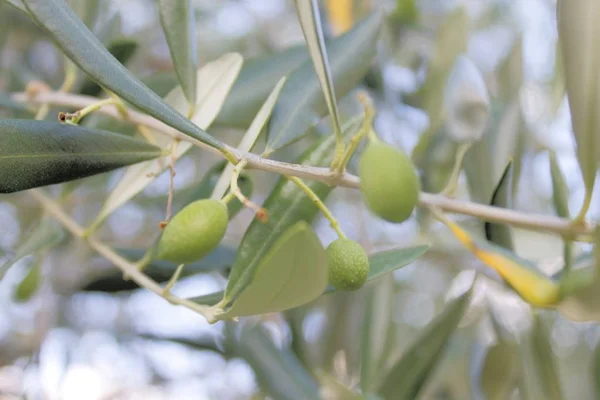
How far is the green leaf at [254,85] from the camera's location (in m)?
1.00

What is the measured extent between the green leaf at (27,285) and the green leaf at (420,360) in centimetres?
87

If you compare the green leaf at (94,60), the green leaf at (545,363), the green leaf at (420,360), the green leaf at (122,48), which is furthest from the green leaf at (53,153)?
the green leaf at (545,363)

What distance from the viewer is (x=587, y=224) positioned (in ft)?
2.56

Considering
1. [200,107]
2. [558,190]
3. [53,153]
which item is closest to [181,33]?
[200,107]

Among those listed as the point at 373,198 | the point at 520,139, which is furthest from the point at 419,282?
the point at 373,198

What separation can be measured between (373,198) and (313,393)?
0.64m

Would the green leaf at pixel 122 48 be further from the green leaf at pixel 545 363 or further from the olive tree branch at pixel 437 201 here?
the green leaf at pixel 545 363

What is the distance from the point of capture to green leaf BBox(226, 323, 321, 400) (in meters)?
1.12

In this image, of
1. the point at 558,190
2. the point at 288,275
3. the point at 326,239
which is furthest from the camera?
the point at 326,239

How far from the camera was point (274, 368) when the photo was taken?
114 cm

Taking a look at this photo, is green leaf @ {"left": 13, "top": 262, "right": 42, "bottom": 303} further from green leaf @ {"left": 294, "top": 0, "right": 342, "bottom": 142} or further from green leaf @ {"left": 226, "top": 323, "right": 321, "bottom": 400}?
green leaf @ {"left": 294, "top": 0, "right": 342, "bottom": 142}

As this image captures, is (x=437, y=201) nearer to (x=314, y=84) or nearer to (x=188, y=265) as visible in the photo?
(x=314, y=84)

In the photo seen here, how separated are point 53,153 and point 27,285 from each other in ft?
2.95

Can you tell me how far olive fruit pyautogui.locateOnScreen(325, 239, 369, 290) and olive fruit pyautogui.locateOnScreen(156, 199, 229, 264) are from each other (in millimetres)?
121
